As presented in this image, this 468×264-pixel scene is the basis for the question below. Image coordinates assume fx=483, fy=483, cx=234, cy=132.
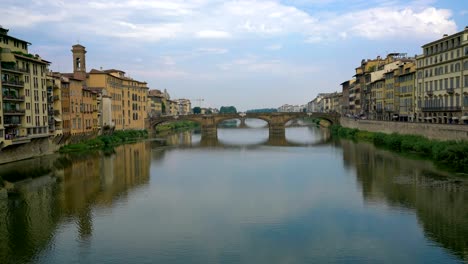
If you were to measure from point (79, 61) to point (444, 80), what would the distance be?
128ft

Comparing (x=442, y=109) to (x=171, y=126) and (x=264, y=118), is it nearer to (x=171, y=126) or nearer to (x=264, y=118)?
(x=264, y=118)

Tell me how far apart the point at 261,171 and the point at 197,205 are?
11.7m

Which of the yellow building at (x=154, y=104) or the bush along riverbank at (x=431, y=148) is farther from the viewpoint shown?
the yellow building at (x=154, y=104)

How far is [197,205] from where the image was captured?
22188 mm

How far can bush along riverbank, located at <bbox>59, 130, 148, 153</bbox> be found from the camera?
45.1 metres

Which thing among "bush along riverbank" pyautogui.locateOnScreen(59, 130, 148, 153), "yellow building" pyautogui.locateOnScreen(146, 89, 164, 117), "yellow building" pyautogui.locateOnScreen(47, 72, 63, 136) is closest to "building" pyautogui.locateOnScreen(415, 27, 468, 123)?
"bush along riverbank" pyautogui.locateOnScreen(59, 130, 148, 153)

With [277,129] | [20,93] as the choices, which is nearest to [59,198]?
[20,93]

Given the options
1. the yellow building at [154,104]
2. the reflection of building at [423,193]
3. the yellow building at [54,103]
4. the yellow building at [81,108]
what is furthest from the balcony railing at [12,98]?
the yellow building at [154,104]

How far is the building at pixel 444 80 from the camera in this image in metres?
39.6

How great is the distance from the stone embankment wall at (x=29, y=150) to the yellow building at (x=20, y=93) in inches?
38.5

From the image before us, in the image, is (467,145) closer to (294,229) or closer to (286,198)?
(286,198)

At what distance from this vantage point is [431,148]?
35.8 metres

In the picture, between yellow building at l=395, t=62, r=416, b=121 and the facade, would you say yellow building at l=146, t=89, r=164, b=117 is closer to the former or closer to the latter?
the facade

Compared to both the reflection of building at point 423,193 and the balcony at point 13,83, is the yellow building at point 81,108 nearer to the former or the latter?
the balcony at point 13,83
